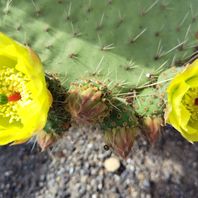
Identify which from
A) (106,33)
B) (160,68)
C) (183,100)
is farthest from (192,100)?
(106,33)

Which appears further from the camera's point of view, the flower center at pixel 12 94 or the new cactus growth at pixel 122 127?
the new cactus growth at pixel 122 127

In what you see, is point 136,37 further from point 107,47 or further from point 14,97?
point 14,97

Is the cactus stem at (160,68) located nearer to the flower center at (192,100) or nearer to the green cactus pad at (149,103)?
the green cactus pad at (149,103)

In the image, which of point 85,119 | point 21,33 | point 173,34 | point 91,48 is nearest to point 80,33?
point 91,48

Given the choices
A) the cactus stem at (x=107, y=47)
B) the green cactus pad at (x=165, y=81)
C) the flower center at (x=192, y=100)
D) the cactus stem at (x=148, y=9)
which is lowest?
the flower center at (x=192, y=100)

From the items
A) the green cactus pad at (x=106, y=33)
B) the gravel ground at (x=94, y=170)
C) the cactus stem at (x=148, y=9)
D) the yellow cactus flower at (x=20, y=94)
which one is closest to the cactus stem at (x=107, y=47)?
the green cactus pad at (x=106, y=33)

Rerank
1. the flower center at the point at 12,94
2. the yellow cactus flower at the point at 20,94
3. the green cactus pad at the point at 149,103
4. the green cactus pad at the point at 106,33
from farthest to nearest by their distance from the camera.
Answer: the green cactus pad at the point at 106,33, the green cactus pad at the point at 149,103, the flower center at the point at 12,94, the yellow cactus flower at the point at 20,94
